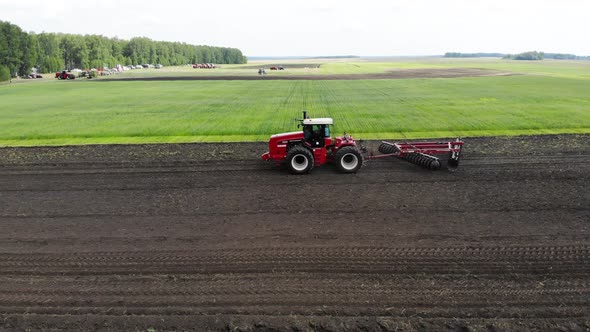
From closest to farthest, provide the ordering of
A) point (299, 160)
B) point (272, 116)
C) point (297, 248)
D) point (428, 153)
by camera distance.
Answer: point (297, 248), point (299, 160), point (428, 153), point (272, 116)

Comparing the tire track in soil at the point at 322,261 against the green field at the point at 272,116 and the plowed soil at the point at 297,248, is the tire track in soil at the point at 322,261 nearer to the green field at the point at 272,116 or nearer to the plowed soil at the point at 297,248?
the plowed soil at the point at 297,248

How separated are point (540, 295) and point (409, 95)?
36.3m

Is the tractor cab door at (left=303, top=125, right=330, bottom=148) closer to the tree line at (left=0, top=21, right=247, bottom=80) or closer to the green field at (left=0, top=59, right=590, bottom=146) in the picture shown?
the green field at (left=0, top=59, right=590, bottom=146)

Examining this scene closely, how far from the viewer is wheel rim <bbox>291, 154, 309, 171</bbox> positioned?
16889 millimetres

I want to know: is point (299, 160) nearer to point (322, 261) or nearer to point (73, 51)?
point (322, 261)

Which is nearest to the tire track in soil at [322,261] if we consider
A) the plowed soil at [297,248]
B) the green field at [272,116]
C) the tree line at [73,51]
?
the plowed soil at [297,248]

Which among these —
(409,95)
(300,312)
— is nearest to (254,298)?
(300,312)

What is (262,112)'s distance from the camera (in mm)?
32750

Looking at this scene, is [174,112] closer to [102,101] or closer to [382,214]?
[102,101]

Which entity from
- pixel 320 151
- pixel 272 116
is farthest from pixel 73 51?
pixel 320 151

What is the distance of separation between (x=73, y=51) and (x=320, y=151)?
136803 mm

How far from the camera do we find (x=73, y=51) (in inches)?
5197

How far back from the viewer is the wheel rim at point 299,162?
1689cm

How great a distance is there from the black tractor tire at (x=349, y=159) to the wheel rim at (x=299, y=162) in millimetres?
1155
